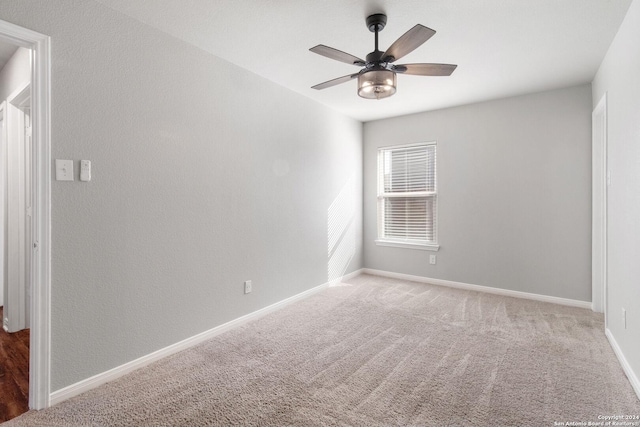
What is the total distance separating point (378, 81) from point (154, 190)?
6.13 ft

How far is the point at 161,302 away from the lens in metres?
2.53

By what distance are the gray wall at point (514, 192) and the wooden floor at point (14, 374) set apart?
4.34 m

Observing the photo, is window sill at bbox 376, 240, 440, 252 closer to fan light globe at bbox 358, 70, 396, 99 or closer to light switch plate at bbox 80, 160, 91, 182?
fan light globe at bbox 358, 70, 396, 99

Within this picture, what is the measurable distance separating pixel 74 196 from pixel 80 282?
0.56 metres

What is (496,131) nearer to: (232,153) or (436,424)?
(232,153)

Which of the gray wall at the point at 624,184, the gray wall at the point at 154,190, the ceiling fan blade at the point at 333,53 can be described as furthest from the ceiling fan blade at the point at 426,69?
the gray wall at the point at 154,190

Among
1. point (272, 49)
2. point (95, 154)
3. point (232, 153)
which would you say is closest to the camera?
point (95, 154)

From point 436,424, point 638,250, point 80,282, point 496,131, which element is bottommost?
point 436,424

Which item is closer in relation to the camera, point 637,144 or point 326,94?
point 637,144

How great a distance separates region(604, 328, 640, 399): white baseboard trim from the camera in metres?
2.02

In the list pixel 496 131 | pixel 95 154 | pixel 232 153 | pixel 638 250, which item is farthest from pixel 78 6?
pixel 496 131

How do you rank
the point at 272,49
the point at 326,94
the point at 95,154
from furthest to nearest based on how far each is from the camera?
1. the point at 326,94
2. the point at 272,49
3. the point at 95,154

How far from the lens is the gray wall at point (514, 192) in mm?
3688

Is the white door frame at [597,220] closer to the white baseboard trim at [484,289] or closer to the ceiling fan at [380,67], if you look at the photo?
the white baseboard trim at [484,289]
